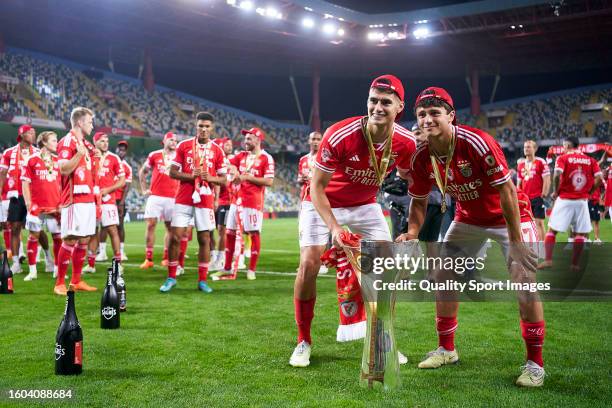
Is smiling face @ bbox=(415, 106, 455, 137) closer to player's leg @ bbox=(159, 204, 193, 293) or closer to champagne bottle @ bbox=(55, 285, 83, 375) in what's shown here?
champagne bottle @ bbox=(55, 285, 83, 375)

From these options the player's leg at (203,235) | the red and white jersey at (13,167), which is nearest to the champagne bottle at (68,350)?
the player's leg at (203,235)

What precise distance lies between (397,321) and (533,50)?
4027 cm

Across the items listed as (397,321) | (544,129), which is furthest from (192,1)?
(397,321)

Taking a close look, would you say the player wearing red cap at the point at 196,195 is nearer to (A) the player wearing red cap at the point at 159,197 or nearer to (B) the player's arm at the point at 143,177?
(A) the player wearing red cap at the point at 159,197

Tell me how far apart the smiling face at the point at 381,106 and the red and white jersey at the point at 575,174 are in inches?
272

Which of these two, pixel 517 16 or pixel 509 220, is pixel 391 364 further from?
pixel 517 16

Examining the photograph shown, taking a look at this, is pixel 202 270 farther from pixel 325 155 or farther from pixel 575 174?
pixel 575 174

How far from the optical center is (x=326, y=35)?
39719 millimetres

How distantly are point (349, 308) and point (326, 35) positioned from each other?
37.2m

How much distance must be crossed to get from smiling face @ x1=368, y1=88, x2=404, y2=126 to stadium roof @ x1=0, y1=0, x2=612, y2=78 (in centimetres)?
3099

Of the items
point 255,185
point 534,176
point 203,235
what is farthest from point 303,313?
point 534,176

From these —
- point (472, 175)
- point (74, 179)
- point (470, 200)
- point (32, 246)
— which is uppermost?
point (74, 179)

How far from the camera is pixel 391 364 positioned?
11.8 feet

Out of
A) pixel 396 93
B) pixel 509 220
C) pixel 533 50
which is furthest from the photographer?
pixel 533 50
